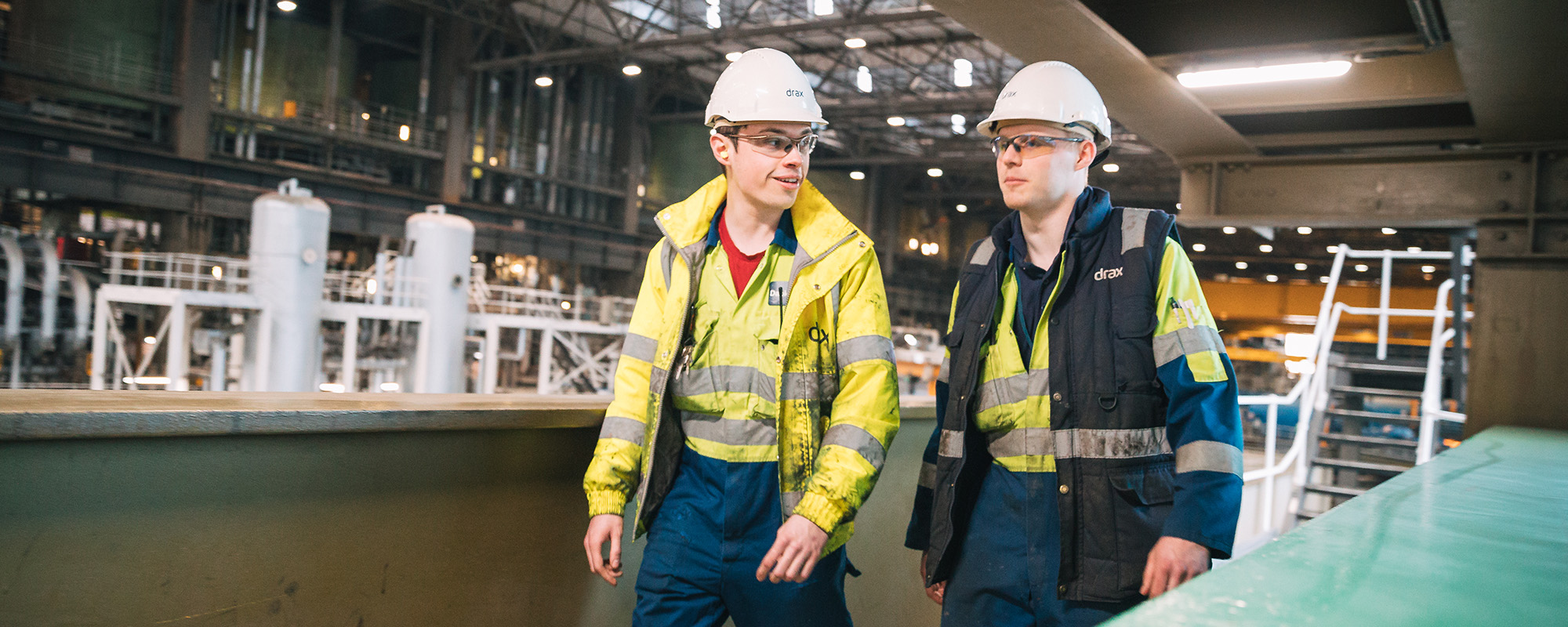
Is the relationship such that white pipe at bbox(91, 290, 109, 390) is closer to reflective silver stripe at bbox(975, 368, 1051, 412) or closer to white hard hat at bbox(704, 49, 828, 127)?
white hard hat at bbox(704, 49, 828, 127)

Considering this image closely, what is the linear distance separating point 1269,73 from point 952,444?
Result: 11.6 ft

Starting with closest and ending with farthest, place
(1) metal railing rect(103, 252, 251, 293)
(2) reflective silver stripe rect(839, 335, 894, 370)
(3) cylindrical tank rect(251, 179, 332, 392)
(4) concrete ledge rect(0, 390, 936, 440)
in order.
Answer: (4) concrete ledge rect(0, 390, 936, 440) < (2) reflective silver stripe rect(839, 335, 894, 370) < (3) cylindrical tank rect(251, 179, 332, 392) < (1) metal railing rect(103, 252, 251, 293)

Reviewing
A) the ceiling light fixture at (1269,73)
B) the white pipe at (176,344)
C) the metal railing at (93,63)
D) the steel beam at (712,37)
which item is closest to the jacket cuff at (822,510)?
the ceiling light fixture at (1269,73)

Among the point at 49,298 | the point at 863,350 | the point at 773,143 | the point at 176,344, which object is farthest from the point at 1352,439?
the point at 49,298

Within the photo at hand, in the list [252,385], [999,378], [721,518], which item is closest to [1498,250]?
[999,378]

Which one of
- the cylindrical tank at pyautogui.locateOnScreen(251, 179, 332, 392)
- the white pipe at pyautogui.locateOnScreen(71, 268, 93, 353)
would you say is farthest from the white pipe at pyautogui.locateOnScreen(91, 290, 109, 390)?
the cylindrical tank at pyautogui.locateOnScreen(251, 179, 332, 392)

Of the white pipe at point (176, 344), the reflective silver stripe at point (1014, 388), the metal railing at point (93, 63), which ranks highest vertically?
the metal railing at point (93, 63)

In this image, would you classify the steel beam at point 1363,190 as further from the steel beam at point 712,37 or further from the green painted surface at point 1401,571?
the steel beam at point 712,37

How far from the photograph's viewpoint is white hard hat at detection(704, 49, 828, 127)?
2.18 m

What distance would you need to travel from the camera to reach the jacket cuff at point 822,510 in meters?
1.91

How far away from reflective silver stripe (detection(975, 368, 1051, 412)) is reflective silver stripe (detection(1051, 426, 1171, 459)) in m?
0.13

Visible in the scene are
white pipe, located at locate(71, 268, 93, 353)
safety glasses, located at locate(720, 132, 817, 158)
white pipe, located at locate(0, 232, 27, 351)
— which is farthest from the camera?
white pipe, located at locate(71, 268, 93, 353)

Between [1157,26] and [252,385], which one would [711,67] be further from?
[1157,26]

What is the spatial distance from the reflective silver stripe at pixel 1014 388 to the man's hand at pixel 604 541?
853mm
